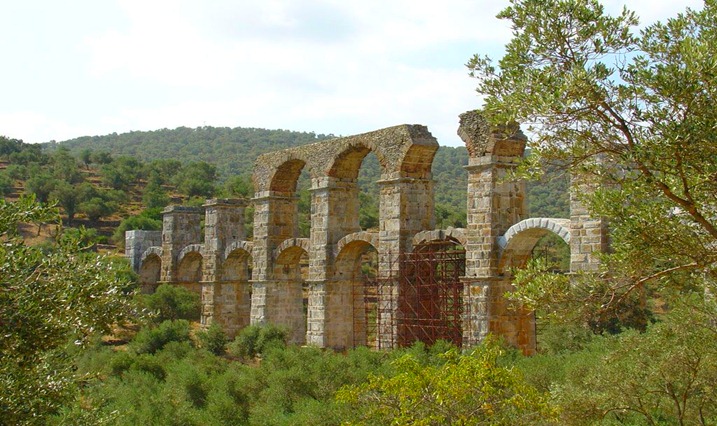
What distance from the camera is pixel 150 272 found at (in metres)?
30.4

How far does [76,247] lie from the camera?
837 cm

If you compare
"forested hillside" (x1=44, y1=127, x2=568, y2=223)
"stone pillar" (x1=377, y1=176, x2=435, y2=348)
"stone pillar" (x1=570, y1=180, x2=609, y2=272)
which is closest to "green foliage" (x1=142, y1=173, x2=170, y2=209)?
"forested hillside" (x1=44, y1=127, x2=568, y2=223)

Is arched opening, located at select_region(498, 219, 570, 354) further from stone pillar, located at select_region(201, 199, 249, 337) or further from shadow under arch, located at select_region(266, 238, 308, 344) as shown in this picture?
stone pillar, located at select_region(201, 199, 249, 337)

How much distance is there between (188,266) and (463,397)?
2102 centimetres

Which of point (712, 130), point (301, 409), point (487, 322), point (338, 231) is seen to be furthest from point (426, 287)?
point (712, 130)

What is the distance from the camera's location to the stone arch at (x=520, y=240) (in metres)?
15.2

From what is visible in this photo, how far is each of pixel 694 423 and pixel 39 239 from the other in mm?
32485

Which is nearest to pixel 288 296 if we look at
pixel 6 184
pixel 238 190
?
pixel 238 190

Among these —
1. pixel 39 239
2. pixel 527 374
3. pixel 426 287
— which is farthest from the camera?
pixel 39 239

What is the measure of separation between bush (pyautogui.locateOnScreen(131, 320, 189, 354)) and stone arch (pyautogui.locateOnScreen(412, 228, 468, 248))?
7.53 m

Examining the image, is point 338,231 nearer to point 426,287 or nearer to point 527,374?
point 426,287

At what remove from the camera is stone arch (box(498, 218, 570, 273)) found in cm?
1523

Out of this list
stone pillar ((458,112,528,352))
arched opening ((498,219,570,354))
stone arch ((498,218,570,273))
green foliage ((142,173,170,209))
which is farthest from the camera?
green foliage ((142,173,170,209))

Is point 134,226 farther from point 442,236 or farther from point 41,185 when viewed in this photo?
point 442,236
